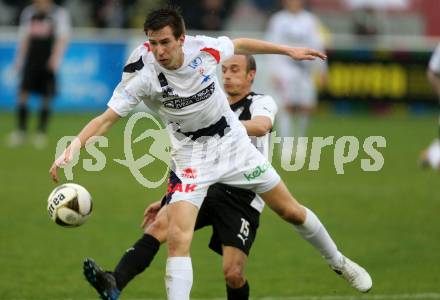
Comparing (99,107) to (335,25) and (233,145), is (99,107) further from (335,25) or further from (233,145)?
(233,145)

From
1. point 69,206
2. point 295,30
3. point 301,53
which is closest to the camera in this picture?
point 69,206

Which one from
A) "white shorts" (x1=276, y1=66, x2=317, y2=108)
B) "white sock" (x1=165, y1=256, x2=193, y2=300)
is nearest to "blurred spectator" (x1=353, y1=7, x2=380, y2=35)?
"white shorts" (x1=276, y1=66, x2=317, y2=108)

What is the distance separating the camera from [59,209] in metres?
6.29

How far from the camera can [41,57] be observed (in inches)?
716

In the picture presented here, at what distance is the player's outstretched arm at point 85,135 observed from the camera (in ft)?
19.9

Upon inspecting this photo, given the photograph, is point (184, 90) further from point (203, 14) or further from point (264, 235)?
point (203, 14)

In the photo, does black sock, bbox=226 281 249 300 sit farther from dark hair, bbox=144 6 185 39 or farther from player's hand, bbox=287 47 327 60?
dark hair, bbox=144 6 185 39

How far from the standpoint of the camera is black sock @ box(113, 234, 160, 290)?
6.27m

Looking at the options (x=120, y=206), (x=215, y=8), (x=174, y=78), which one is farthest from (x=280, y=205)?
(x=215, y=8)

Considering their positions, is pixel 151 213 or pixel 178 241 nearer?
pixel 178 241

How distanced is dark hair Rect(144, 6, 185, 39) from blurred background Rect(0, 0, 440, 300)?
7.77 feet

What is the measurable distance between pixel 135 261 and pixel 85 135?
848 millimetres

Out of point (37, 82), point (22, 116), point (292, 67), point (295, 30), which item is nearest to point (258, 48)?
point (295, 30)

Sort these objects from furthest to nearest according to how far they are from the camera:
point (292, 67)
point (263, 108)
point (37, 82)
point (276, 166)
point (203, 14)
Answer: point (203, 14) < point (37, 82) < point (292, 67) < point (276, 166) < point (263, 108)
